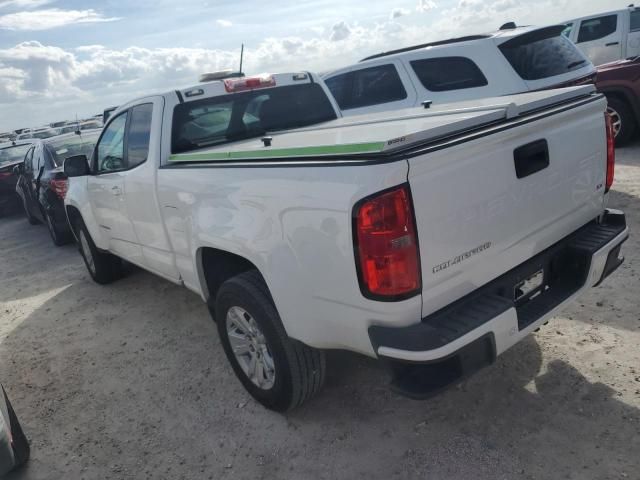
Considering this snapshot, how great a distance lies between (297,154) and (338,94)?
5170mm

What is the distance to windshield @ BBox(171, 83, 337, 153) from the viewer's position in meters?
3.79

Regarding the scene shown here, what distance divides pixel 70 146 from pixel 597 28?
34.5ft

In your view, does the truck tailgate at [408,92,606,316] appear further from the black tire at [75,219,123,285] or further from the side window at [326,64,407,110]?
the black tire at [75,219,123,285]

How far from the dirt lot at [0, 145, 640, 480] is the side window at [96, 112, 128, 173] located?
4.78 feet

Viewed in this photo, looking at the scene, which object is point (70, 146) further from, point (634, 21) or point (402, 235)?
point (634, 21)

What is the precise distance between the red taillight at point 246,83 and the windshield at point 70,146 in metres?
4.28

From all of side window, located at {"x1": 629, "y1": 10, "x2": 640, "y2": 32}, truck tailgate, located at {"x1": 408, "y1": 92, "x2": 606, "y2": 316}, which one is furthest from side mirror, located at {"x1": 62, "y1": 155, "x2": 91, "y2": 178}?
side window, located at {"x1": 629, "y1": 10, "x2": 640, "y2": 32}

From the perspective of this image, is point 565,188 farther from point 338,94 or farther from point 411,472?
point 338,94

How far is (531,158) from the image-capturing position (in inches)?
96.2

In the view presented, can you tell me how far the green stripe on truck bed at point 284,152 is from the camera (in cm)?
211

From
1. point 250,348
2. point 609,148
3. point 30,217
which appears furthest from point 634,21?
point 30,217

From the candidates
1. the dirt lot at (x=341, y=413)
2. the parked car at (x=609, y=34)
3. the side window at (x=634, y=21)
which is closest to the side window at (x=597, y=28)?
the parked car at (x=609, y=34)

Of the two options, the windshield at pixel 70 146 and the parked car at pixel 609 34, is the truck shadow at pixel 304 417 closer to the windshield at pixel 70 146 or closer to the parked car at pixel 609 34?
the windshield at pixel 70 146

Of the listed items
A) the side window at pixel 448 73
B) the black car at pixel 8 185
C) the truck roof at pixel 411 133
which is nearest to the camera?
the truck roof at pixel 411 133
